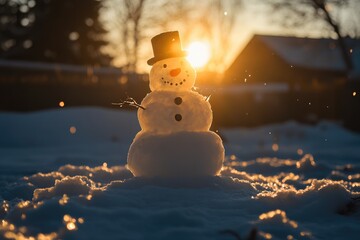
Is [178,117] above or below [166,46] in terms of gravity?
below

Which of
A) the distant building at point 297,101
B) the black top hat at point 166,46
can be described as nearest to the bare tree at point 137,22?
the distant building at point 297,101

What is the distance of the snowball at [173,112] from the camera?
A: 18.0 feet

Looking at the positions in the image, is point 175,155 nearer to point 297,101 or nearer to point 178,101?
point 178,101

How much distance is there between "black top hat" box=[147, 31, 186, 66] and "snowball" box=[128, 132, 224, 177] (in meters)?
0.89

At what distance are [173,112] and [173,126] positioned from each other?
152 mm

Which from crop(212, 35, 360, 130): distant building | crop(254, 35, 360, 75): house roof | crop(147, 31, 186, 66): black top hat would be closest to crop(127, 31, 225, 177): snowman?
crop(147, 31, 186, 66): black top hat

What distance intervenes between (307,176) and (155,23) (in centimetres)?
1858

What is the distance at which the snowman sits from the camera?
539 cm

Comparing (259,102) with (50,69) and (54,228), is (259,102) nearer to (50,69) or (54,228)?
(50,69)

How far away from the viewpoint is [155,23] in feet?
83.7

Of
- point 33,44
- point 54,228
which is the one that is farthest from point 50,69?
point 54,228

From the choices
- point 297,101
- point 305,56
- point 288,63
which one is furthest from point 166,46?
point 305,56

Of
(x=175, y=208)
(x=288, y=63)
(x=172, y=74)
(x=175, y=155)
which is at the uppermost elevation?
(x=288, y=63)

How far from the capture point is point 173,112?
216 inches
